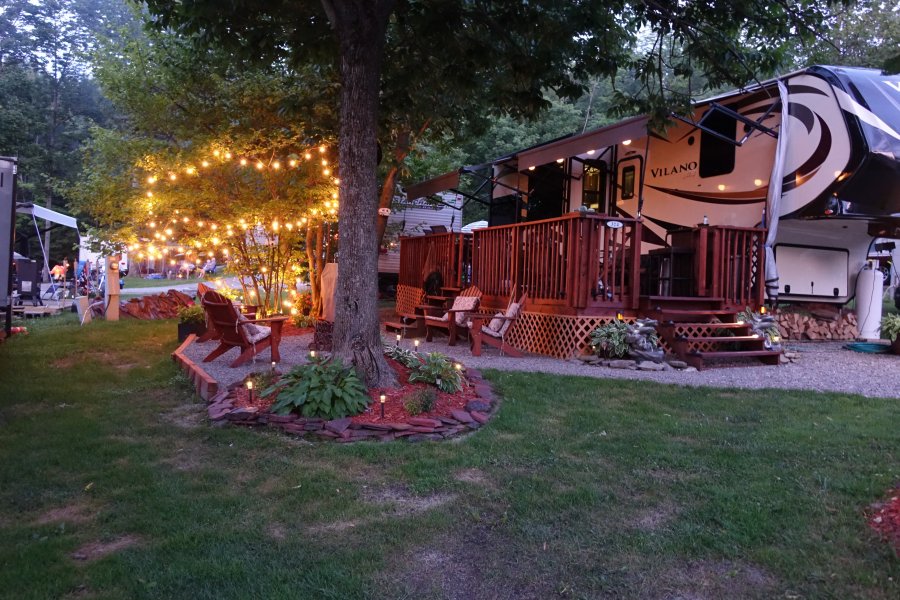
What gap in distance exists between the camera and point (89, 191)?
11.3 m

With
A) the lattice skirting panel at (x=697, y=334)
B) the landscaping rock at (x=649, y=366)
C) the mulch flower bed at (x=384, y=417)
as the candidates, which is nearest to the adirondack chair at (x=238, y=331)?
the mulch flower bed at (x=384, y=417)

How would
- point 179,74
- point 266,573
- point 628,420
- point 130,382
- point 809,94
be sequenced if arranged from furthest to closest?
point 179,74, point 809,94, point 130,382, point 628,420, point 266,573

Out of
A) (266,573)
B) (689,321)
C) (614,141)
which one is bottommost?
(266,573)

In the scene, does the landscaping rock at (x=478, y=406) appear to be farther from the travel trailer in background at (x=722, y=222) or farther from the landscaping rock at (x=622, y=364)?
the travel trailer in background at (x=722, y=222)

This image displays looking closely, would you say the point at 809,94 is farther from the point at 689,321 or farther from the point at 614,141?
the point at 689,321

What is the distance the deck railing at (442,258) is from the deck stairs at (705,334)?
15.9 ft

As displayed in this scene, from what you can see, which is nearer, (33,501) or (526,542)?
(526,542)

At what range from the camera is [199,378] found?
6398mm

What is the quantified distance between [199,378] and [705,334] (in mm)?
6727

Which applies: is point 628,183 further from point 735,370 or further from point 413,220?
point 413,220

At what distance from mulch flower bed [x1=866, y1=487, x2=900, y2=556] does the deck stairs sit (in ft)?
16.3

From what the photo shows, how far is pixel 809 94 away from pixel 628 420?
7.10 metres

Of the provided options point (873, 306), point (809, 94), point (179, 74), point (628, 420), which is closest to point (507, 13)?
point (628, 420)

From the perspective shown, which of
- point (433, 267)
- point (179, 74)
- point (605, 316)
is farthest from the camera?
point (433, 267)
